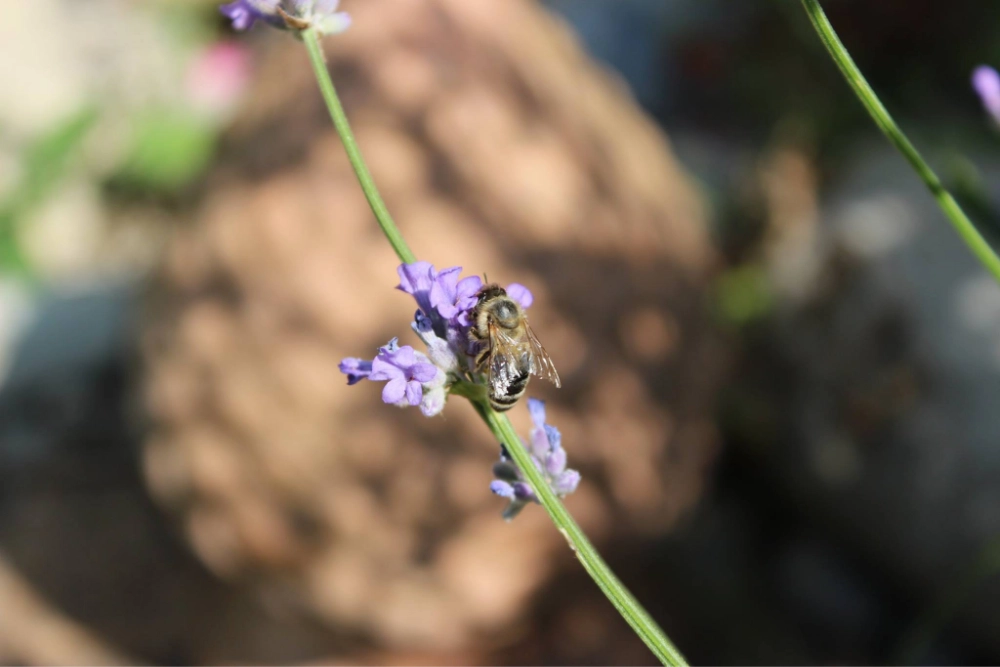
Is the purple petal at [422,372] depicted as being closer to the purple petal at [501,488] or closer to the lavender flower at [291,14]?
the purple petal at [501,488]

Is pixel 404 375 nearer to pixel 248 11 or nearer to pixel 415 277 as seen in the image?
pixel 415 277

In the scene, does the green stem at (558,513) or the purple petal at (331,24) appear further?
the purple petal at (331,24)

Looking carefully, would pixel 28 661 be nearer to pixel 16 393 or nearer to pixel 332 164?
pixel 16 393

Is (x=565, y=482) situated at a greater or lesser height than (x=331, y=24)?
lesser

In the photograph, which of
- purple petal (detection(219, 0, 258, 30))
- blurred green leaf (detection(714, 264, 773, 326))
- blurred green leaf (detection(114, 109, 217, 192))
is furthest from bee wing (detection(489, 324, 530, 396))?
blurred green leaf (detection(114, 109, 217, 192))

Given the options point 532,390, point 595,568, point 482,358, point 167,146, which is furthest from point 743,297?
point 595,568

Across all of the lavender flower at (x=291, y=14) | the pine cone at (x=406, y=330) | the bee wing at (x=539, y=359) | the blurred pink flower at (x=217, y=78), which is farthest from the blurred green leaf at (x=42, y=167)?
the lavender flower at (x=291, y=14)

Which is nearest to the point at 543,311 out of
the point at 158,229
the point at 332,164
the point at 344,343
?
the point at 344,343

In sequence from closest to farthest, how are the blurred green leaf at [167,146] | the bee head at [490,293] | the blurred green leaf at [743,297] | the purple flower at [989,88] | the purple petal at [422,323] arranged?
the purple petal at [422,323] < the purple flower at [989,88] < the bee head at [490,293] < the blurred green leaf at [743,297] < the blurred green leaf at [167,146]
